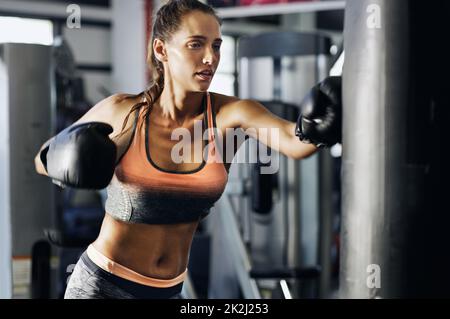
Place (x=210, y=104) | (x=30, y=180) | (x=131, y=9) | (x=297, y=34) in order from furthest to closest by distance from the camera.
→ (x=131, y=9) → (x=297, y=34) → (x=30, y=180) → (x=210, y=104)

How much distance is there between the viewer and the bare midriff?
104 centimetres

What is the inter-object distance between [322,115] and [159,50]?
1.07ft

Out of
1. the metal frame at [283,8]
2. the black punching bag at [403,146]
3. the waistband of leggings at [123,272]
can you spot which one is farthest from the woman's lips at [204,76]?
the metal frame at [283,8]

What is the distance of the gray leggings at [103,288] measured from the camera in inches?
41.3

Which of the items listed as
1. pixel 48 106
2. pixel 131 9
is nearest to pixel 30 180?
pixel 48 106

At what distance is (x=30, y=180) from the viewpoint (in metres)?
1.68

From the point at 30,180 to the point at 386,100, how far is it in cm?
116

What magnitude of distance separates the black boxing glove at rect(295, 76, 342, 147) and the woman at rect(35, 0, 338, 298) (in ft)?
0.13

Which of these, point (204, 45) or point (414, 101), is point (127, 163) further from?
point (414, 101)
